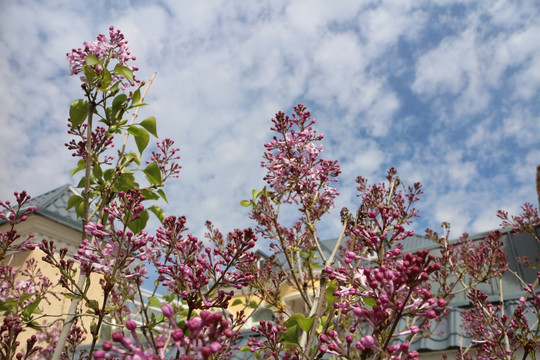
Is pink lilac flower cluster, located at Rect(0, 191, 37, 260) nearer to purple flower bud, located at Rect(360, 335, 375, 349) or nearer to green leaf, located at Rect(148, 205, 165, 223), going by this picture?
green leaf, located at Rect(148, 205, 165, 223)

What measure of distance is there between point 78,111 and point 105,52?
542mm

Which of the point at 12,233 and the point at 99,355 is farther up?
the point at 12,233

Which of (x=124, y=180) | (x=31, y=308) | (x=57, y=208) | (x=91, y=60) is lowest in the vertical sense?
(x=31, y=308)

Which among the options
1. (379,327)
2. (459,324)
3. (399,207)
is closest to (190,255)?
(379,327)

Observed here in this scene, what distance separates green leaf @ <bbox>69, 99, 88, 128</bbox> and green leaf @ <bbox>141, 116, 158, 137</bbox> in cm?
37

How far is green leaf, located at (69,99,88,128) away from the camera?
2273 millimetres

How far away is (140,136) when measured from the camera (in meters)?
2.46

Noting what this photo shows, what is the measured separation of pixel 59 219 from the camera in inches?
481

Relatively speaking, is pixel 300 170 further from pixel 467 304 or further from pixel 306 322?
pixel 467 304

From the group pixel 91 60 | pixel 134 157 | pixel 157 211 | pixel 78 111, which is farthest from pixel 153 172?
pixel 91 60

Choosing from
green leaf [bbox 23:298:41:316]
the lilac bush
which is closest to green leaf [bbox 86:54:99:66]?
the lilac bush

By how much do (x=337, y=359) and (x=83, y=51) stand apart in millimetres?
2703

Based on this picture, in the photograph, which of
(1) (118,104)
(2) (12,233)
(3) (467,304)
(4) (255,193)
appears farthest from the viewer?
(3) (467,304)

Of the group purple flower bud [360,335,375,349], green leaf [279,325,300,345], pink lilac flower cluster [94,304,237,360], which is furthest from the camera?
green leaf [279,325,300,345]
